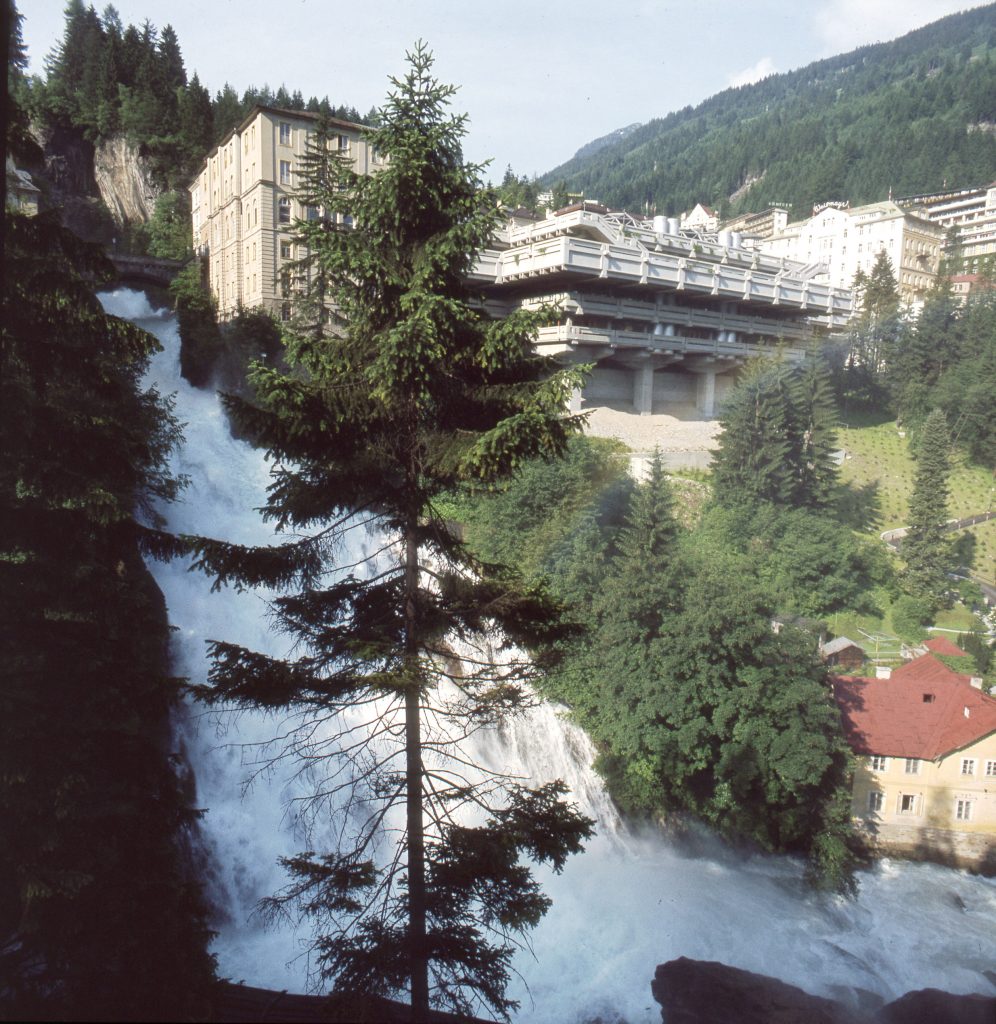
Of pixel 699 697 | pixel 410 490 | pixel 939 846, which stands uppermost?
pixel 410 490

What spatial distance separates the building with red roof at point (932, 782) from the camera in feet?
56.7

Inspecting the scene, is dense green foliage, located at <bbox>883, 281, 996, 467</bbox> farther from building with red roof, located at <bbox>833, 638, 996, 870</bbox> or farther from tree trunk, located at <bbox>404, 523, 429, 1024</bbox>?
tree trunk, located at <bbox>404, 523, 429, 1024</bbox>

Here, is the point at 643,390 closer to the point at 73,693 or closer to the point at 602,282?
the point at 602,282

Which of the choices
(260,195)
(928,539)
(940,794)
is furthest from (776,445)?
(260,195)

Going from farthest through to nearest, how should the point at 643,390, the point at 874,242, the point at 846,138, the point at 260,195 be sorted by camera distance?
the point at 846,138 → the point at 874,242 → the point at 643,390 → the point at 260,195

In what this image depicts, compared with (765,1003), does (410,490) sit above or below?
above

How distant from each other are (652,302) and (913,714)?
20479 mm

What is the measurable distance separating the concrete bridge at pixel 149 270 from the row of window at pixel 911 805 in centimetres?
3214

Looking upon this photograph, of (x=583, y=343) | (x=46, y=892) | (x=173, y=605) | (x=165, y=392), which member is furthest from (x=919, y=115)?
(x=46, y=892)

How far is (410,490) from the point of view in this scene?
19.2 feet

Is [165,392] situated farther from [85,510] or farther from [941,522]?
[941,522]

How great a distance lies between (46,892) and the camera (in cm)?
508

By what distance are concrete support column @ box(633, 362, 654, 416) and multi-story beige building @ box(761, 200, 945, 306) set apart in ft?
116

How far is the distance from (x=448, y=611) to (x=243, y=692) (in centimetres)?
170
